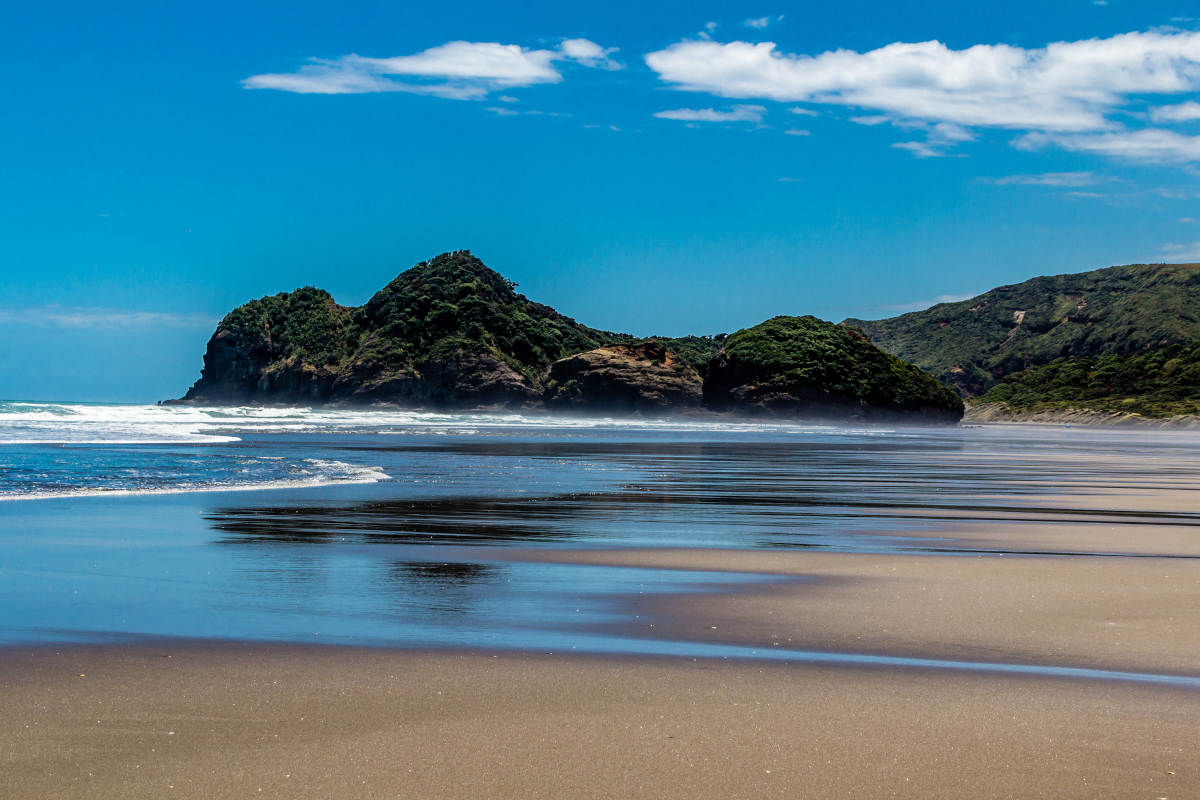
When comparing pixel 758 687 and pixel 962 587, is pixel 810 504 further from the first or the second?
pixel 758 687

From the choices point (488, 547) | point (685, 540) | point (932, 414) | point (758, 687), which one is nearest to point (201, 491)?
point (488, 547)

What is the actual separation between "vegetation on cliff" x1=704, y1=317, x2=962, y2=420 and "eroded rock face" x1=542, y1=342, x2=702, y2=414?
6.21 m

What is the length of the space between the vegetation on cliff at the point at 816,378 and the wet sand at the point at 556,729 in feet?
377

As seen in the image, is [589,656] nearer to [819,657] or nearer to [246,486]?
[819,657]

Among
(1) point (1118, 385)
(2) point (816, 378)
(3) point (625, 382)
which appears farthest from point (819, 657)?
(1) point (1118, 385)

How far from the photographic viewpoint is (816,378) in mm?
120375

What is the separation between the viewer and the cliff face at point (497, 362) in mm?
121750

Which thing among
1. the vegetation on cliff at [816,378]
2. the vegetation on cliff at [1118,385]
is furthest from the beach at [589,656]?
the vegetation on cliff at [1118,385]

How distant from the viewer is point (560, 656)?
5.80 m

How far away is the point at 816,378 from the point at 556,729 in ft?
390

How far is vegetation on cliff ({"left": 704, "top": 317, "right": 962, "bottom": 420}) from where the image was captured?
119 meters

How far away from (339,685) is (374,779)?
1296 mm

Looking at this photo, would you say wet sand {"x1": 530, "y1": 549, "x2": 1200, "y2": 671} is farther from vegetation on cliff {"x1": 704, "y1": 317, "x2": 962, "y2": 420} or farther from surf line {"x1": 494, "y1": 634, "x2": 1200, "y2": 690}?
vegetation on cliff {"x1": 704, "y1": 317, "x2": 962, "y2": 420}

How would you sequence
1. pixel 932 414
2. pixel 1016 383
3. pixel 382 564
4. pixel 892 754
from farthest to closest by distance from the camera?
1. pixel 1016 383
2. pixel 932 414
3. pixel 382 564
4. pixel 892 754
